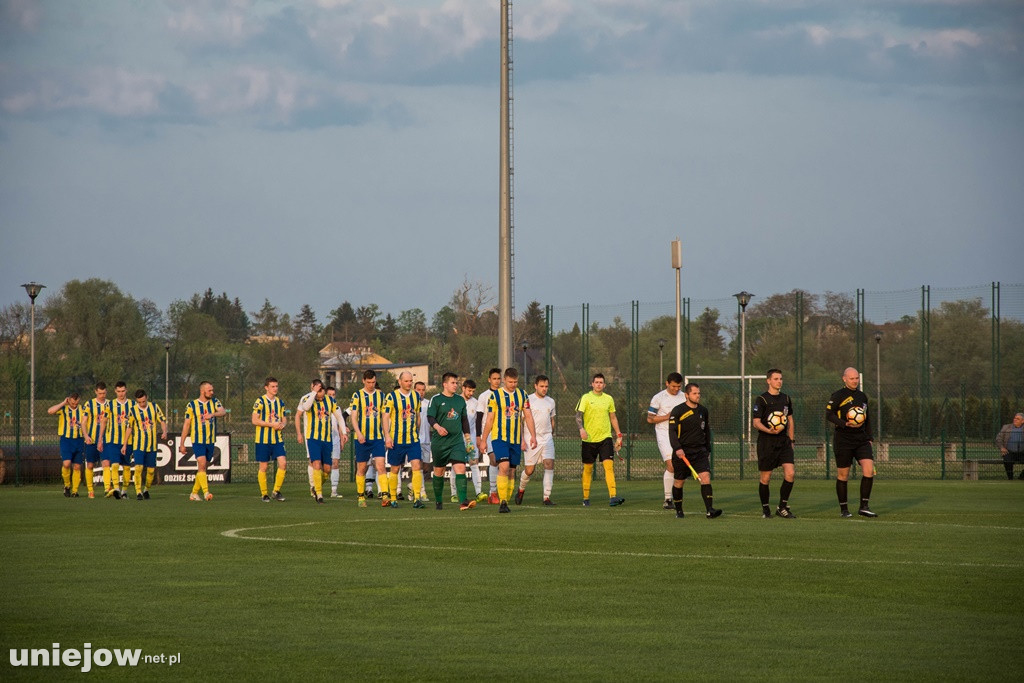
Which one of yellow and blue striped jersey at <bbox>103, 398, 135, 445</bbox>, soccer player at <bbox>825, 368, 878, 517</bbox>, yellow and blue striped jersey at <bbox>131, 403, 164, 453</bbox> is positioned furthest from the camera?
yellow and blue striped jersey at <bbox>131, 403, 164, 453</bbox>

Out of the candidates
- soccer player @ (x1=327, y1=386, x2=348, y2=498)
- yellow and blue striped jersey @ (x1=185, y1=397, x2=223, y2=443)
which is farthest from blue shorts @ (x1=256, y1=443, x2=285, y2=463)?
soccer player @ (x1=327, y1=386, x2=348, y2=498)

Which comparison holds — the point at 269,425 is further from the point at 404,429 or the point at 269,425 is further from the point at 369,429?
the point at 404,429

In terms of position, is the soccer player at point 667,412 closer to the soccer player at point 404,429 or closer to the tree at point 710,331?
the soccer player at point 404,429

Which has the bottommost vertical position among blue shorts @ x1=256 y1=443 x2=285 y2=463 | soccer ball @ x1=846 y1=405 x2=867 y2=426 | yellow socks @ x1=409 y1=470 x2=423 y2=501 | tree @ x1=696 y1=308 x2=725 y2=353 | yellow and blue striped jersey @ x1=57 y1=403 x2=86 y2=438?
yellow socks @ x1=409 y1=470 x2=423 y2=501

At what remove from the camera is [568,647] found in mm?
8078

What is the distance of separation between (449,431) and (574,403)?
2571 centimetres

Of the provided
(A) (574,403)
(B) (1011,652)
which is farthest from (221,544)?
(A) (574,403)

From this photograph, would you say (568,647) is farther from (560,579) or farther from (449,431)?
(449,431)

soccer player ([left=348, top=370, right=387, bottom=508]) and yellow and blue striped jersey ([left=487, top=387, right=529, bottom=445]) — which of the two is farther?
soccer player ([left=348, top=370, right=387, bottom=508])

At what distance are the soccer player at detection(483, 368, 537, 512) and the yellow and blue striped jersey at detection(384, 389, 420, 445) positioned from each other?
62.9 inches

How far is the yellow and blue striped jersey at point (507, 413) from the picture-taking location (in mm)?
19953

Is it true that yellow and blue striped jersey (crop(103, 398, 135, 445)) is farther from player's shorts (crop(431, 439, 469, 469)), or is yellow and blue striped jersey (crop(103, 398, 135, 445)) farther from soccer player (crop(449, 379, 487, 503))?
player's shorts (crop(431, 439, 469, 469))

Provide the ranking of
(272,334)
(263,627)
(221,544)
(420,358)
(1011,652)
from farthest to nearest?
(272,334) < (420,358) < (221,544) < (263,627) < (1011,652)

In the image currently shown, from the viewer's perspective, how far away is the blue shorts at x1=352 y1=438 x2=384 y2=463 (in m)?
21.4
